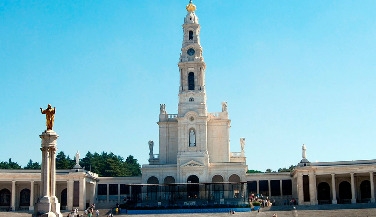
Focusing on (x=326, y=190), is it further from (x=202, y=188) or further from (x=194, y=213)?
(x=194, y=213)

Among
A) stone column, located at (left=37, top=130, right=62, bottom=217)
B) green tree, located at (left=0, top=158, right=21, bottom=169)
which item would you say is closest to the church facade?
stone column, located at (left=37, top=130, right=62, bottom=217)

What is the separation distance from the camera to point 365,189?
73562 mm

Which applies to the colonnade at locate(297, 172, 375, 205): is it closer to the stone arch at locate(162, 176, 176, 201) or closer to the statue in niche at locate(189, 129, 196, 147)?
the statue in niche at locate(189, 129, 196, 147)

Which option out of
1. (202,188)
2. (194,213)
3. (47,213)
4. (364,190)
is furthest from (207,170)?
(47,213)

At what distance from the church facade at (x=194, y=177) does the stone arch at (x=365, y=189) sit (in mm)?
124

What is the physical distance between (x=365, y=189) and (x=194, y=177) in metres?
21.7

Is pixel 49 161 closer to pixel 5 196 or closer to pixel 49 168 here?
pixel 49 168

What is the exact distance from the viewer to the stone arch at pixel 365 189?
240 feet

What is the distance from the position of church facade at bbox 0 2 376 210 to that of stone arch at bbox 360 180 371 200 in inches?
4.9

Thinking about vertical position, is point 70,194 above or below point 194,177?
below

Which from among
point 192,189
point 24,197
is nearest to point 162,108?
point 192,189

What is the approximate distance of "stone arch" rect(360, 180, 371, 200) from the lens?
73.0 metres

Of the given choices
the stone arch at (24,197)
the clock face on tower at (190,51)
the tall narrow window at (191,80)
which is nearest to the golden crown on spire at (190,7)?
the clock face on tower at (190,51)

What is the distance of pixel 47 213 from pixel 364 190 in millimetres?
49570
